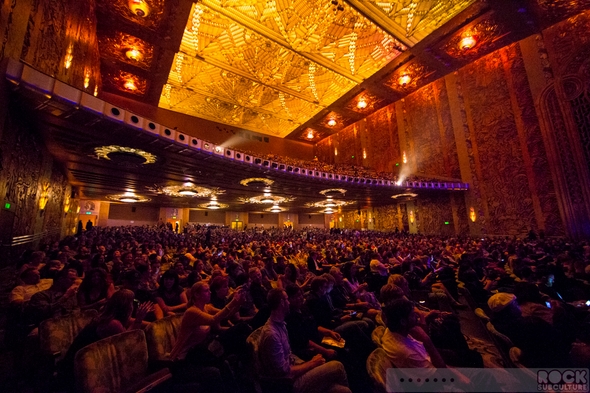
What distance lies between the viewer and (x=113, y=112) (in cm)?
642

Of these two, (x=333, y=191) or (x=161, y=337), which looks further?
(x=333, y=191)

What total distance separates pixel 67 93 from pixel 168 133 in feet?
8.76

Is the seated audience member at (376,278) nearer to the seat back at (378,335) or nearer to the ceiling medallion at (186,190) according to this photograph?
the seat back at (378,335)

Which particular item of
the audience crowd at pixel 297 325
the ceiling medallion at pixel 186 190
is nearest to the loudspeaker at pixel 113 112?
the audience crowd at pixel 297 325

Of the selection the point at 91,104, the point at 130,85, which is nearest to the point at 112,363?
the point at 91,104

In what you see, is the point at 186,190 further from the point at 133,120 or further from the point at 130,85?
the point at 133,120

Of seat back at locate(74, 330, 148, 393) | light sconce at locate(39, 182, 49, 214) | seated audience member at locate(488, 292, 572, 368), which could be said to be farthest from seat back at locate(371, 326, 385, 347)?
light sconce at locate(39, 182, 49, 214)

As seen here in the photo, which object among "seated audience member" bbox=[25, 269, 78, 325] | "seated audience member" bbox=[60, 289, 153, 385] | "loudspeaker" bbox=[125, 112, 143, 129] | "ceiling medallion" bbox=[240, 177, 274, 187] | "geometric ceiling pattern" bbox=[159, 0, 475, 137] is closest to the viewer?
"seated audience member" bbox=[60, 289, 153, 385]

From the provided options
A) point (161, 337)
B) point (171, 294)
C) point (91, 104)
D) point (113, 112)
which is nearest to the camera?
point (161, 337)

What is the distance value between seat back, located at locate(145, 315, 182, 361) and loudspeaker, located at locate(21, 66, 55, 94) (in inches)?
207

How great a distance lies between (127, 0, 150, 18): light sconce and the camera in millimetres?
9922

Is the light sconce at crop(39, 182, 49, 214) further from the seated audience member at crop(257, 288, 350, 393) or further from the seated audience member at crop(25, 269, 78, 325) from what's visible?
the seated audience member at crop(257, 288, 350, 393)

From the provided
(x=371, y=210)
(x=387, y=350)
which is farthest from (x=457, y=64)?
(x=387, y=350)

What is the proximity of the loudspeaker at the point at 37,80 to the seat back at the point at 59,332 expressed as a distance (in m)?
4.71
